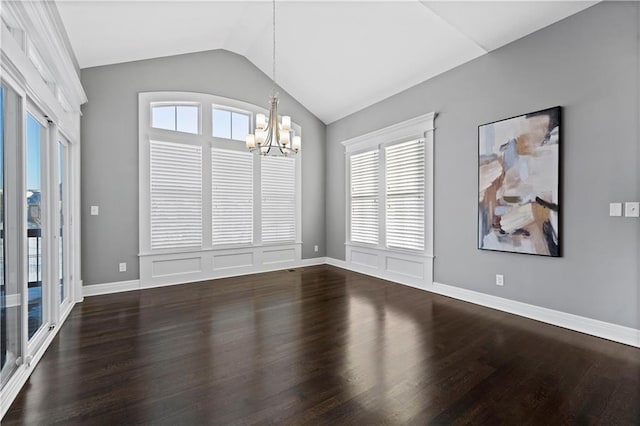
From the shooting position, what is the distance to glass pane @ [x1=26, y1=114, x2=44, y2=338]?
8.34 feet

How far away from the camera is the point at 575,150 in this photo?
307 cm

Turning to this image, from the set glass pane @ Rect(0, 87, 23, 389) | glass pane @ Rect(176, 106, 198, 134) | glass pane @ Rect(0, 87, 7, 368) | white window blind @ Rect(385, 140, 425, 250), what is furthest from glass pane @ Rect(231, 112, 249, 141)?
glass pane @ Rect(0, 87, 7, 368)

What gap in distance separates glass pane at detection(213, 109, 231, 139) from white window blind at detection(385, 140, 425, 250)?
2945 millimetres

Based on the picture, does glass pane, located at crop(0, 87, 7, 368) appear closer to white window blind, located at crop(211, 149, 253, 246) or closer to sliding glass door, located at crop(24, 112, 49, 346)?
sliding glass door, located at crop(24, 112, 49, 346)

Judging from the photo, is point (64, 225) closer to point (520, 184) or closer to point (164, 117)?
point (164, 117)

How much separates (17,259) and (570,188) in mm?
4914

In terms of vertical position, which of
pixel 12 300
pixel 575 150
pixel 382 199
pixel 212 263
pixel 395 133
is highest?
pixel 395 133

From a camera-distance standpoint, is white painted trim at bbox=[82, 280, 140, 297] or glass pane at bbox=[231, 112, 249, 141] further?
glass pane at bbox=[231, 112, 249, 141]

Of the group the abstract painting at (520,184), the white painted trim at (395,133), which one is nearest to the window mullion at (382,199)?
the white painted trim at (395,133)

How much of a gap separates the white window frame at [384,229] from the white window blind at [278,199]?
45.8 inches

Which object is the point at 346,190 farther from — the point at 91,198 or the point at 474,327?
the point at 91,198

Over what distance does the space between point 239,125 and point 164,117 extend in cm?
128

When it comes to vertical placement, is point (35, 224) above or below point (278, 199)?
below

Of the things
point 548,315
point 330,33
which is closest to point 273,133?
point 330,33
